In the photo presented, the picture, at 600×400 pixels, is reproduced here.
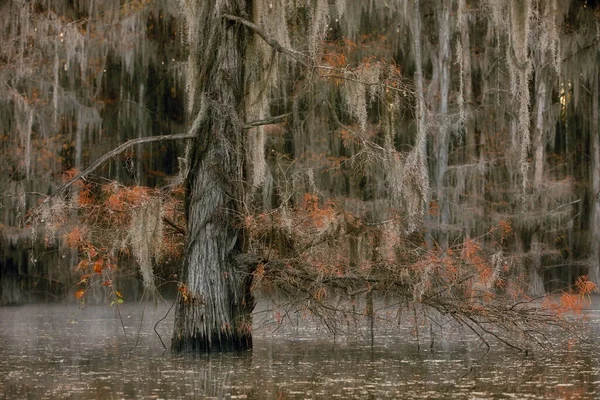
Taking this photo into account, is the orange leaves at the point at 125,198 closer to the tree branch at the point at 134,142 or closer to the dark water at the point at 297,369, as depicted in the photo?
the tree branch at the point at 134,142

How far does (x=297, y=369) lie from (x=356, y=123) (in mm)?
13296

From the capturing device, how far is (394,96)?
11977mm

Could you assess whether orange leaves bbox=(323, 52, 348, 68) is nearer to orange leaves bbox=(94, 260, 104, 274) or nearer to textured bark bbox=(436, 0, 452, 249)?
orange leaves bbox=(94, 260, 104, 274)

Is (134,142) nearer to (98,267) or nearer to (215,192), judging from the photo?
(215,192)

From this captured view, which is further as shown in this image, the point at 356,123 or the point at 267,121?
the point at 356,123

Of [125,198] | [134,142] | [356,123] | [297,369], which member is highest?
[356,123]

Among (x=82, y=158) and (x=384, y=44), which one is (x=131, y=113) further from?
(x=384, y=44)

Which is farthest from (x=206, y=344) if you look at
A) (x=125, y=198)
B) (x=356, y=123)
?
(x=356, y=123)

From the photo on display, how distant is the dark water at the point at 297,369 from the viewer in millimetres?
8664

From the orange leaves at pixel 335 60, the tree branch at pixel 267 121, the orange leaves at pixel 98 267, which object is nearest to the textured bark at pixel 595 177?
the orange leaves at pixel 335 60

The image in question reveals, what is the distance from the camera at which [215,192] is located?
12016 mm

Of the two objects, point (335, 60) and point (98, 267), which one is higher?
point (335, 60)

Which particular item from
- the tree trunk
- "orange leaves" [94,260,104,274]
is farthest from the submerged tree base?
"orange leaves" [94,260,104,274]

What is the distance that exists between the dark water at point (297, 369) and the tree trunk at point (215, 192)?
1.08ft
